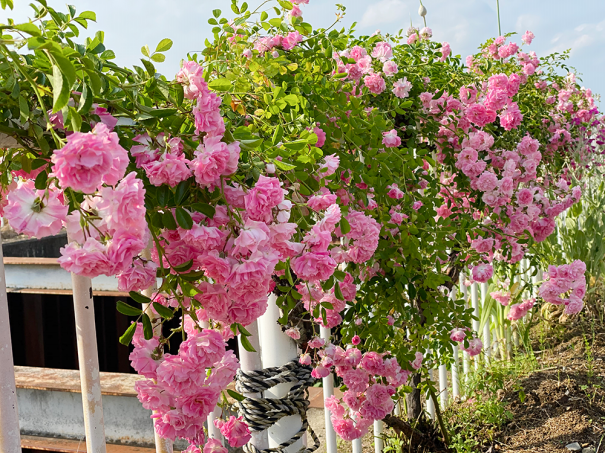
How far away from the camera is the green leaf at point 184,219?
66 centimetres

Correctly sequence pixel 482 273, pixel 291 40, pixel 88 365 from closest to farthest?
pixel 88 365 < pixel 291 40 < pixel 482 273

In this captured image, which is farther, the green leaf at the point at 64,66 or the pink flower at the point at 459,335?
the pink flower at the point at 459,335

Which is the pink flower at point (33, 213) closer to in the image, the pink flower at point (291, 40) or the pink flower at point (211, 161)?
the pink flower at point (211, 161)

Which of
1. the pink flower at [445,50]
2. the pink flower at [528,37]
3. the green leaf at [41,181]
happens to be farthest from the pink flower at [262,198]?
the pink flower at [528,37]

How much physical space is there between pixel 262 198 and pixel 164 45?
0.96ft

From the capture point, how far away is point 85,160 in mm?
493

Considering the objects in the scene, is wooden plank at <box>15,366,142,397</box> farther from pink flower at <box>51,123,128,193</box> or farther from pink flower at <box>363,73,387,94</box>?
pink flower at <box>51,123,128,193</box>

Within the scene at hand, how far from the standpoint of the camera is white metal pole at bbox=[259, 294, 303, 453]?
147cm

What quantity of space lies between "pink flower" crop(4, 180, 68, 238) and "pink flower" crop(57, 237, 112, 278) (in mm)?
35

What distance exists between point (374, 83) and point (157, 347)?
4.36ft

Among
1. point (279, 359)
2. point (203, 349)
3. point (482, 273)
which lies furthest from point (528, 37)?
point (203, 349)

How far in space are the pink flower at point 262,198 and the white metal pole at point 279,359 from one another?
0.80 m

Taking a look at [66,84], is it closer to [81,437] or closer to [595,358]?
[81,437]

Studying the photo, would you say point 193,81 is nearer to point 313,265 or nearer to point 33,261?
point 313,265
